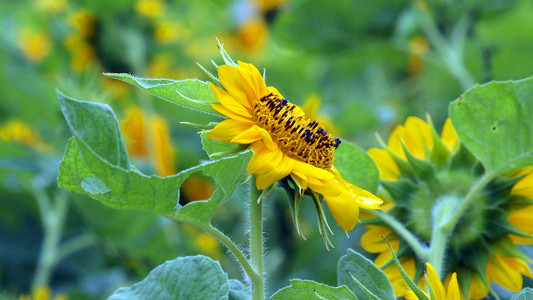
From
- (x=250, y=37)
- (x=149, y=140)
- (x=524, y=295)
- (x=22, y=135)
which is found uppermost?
(x=250, y=37)

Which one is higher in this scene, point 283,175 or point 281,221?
point 281,221

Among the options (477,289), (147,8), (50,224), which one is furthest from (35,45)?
(477,289)

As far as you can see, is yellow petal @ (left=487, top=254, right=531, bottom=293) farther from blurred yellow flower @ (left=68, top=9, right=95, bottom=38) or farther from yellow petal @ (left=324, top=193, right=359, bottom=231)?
blurred yellow flower @ (left=68, top=9, right=95, bottom=38)

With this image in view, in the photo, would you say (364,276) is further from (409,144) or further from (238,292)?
(409,144)

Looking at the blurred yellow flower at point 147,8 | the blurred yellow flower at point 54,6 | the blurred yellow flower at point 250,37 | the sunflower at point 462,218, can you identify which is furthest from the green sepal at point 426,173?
the blurred yellow flower at point 250,37

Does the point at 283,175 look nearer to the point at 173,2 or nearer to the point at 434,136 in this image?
the point at 434,136

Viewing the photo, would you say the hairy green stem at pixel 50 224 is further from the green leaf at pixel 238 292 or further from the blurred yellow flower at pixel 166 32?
the green leaf at pixel 238 292

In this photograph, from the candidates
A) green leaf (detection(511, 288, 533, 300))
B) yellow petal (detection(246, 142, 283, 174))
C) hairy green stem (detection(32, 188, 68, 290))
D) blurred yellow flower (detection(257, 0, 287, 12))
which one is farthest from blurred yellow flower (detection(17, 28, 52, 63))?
green leaf (detection(511, 288, 533, 300))

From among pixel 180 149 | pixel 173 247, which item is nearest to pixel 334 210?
pixel 173 247
